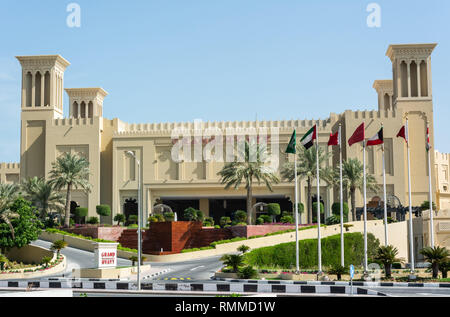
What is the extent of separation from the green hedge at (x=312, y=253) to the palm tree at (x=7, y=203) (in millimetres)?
19007

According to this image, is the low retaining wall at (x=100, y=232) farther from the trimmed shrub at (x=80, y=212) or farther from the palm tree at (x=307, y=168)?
the palm tree at (x=307, y=168)

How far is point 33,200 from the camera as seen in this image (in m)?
61.9

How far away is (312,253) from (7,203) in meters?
25.0

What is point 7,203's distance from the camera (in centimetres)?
4816

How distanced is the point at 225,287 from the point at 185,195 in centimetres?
4359

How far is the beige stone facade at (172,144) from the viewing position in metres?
68.4

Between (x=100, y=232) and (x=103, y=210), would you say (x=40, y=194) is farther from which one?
(x=100, y=232)

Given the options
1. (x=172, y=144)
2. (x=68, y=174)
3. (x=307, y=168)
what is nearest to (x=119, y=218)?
(x=68, y=174)

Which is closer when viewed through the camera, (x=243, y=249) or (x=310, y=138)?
(x=310, y=138)

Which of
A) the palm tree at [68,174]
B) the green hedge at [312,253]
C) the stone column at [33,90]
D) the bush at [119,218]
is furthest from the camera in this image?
Result: the stone column at [33,90]

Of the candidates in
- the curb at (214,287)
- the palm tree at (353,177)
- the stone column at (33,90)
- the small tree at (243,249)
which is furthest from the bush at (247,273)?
the stone column at (33,90)

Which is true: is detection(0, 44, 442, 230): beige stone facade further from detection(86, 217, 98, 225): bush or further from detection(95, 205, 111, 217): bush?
detection(86, 217, 98, 225): bush
